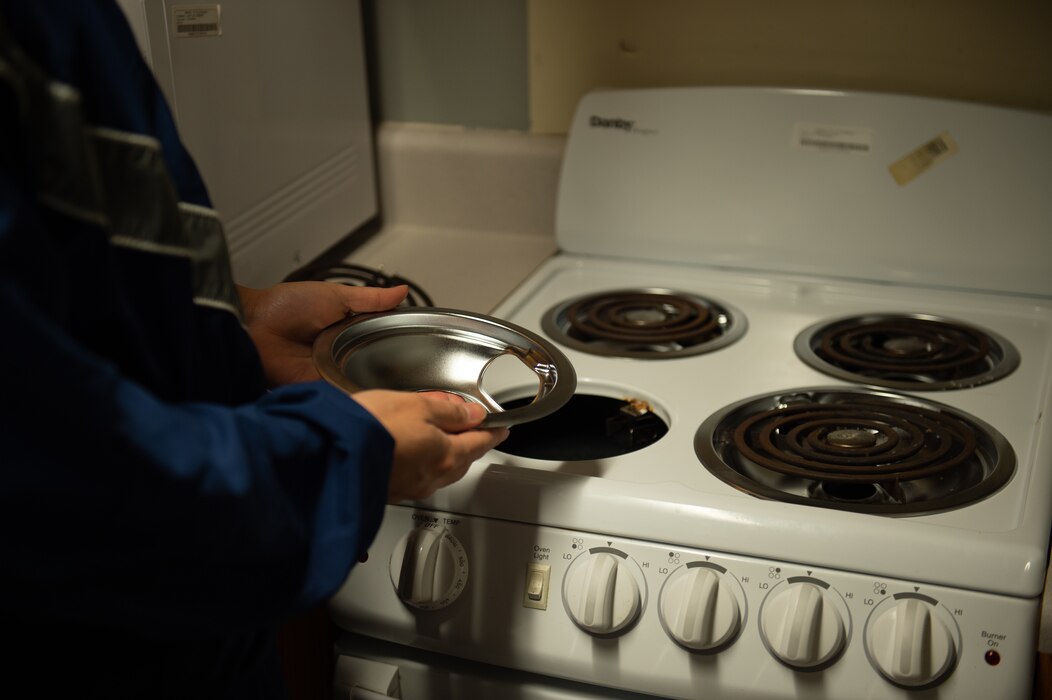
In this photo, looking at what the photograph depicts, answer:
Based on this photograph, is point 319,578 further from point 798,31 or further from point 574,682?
point 798,31

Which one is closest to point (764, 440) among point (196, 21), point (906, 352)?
point (906, 352)

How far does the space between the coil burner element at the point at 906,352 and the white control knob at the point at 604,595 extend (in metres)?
0.34

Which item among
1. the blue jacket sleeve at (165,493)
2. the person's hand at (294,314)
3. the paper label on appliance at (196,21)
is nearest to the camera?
the blue jacket sleeve at (165,493)

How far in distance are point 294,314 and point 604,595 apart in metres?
0.34

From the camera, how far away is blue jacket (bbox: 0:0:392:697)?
45 cm

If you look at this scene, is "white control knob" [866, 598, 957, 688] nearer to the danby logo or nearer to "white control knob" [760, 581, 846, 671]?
"white control knob" [760, 581, 846, 671]

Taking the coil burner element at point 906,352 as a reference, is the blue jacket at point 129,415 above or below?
above

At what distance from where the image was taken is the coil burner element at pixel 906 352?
39.5 inches

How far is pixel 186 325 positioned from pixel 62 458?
0.16 meters

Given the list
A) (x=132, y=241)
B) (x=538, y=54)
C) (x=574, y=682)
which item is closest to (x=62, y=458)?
(x=132, y=241)

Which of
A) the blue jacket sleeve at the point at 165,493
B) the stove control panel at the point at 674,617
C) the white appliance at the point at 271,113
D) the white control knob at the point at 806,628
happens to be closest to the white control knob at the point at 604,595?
the stove control panel at the point at 674,617

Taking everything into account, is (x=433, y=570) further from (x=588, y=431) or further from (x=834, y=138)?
(x=834, y=138)

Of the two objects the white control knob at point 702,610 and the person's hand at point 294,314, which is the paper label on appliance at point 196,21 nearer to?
the person's hand at point 294,314

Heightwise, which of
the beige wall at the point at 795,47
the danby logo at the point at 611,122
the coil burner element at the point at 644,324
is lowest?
the coil burner element at the point at 644,324
